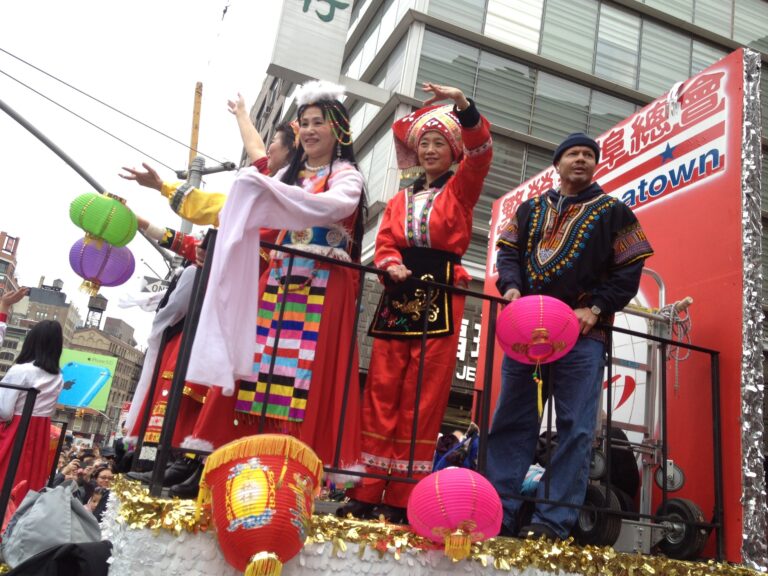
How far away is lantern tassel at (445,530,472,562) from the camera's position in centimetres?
241

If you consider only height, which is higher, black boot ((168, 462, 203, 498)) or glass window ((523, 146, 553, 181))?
glass window ((523, 146, 553, 181))

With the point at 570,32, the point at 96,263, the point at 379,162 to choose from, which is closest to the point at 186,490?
the point at 96,263

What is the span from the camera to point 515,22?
13.9 metres

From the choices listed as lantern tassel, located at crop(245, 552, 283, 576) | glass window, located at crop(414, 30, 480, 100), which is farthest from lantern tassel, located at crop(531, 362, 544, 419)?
glass window, located at crop(414, 30, 480, 100)

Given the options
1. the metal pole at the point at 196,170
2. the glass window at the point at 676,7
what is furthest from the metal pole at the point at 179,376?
the glass window at the point at 676,7

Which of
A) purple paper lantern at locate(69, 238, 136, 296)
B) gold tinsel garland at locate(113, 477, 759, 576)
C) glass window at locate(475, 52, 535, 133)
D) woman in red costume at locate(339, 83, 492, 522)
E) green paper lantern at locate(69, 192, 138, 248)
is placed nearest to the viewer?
gold tinsel garland at locate(113, 477, 759, 576)

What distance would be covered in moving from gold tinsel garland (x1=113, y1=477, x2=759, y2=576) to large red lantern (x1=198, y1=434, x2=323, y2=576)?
0.14 m

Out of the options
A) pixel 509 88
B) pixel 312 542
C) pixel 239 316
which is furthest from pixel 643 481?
pixel 509 88

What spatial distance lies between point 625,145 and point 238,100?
9.96 feet

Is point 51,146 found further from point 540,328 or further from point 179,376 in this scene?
point 540,328

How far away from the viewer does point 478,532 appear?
95.4 inches

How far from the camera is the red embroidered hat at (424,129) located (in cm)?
345

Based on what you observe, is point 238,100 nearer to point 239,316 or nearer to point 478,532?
point 239,316

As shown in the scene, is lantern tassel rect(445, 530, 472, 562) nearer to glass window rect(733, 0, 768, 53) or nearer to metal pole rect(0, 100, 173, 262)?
metal pole rect(0, 100, 173, 262)
